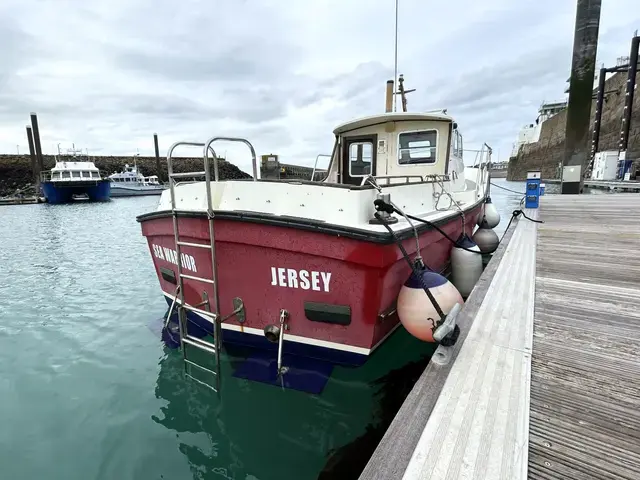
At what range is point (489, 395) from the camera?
2211 millimetres

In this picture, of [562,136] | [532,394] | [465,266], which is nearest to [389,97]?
[465,266]

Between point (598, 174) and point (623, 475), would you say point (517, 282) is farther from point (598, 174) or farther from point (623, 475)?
point (598, 174)

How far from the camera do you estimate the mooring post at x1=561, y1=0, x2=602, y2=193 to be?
47.6 ft

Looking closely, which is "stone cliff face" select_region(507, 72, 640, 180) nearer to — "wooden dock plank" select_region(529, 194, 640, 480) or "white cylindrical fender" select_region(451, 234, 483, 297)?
"white cylindrical fender" select_region(451, 234, 483, 297)

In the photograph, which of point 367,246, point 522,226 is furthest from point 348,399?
point 522,226

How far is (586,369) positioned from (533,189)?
36.1ft

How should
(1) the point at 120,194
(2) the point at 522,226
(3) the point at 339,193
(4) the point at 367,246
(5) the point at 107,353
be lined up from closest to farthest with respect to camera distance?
(4) the point at 367,246
(3) the point at 339,193
(5) the point at 107,353
(2) the point at 522,226
(1) the point at 120,194

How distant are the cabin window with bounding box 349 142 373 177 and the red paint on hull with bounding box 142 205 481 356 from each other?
2.71m

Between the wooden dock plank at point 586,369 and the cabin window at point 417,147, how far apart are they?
2440 mm

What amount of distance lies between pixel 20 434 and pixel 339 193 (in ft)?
12.5

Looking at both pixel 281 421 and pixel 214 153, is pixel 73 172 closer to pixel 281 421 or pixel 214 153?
pixel 214 153

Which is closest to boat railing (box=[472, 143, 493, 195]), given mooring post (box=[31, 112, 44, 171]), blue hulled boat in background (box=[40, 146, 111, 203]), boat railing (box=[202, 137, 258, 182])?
boat railing (box=[202, 137, 258, 182])

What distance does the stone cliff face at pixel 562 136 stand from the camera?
28.1m

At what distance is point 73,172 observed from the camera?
39312 mm
